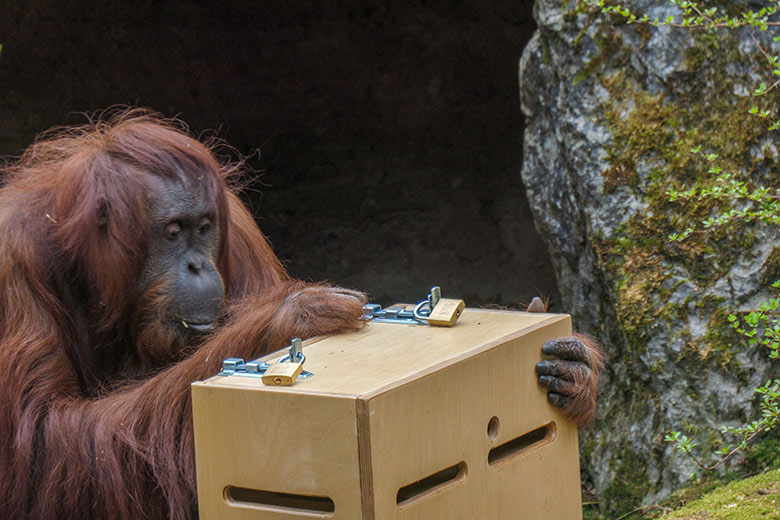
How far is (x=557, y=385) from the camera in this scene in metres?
1.62

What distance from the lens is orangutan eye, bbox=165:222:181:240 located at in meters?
2.03

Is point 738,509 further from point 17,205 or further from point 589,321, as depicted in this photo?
point 17,205

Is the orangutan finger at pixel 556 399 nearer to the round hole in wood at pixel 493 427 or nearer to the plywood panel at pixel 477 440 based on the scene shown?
the plywood panel at pixel 477 440

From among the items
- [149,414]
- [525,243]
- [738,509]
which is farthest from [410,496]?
[525,243]

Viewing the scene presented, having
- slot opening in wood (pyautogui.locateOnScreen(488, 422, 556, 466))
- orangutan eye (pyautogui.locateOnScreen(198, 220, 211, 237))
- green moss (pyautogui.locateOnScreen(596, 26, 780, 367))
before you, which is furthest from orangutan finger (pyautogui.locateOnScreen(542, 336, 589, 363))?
green moss (pyautogui.locateOnScreen(596, 26, 780, 367))

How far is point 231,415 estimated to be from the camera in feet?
4.30

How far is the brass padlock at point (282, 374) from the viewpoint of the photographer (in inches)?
50.4

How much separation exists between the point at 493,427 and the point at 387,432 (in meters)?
0.31

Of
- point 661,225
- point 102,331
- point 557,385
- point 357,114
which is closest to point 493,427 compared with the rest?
point 557,385

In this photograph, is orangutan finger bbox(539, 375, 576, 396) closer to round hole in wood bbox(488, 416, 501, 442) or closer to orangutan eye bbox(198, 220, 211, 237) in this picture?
round hole in wood bbox(488, 416, 501, 442)

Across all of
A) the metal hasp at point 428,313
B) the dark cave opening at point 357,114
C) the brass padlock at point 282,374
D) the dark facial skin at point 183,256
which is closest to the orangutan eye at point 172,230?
the dark facial skin at point 183,256

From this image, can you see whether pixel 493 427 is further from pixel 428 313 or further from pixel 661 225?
pixel 661 225

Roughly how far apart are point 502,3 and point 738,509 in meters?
3.19

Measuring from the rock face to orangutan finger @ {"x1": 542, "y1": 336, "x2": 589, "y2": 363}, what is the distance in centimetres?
112
